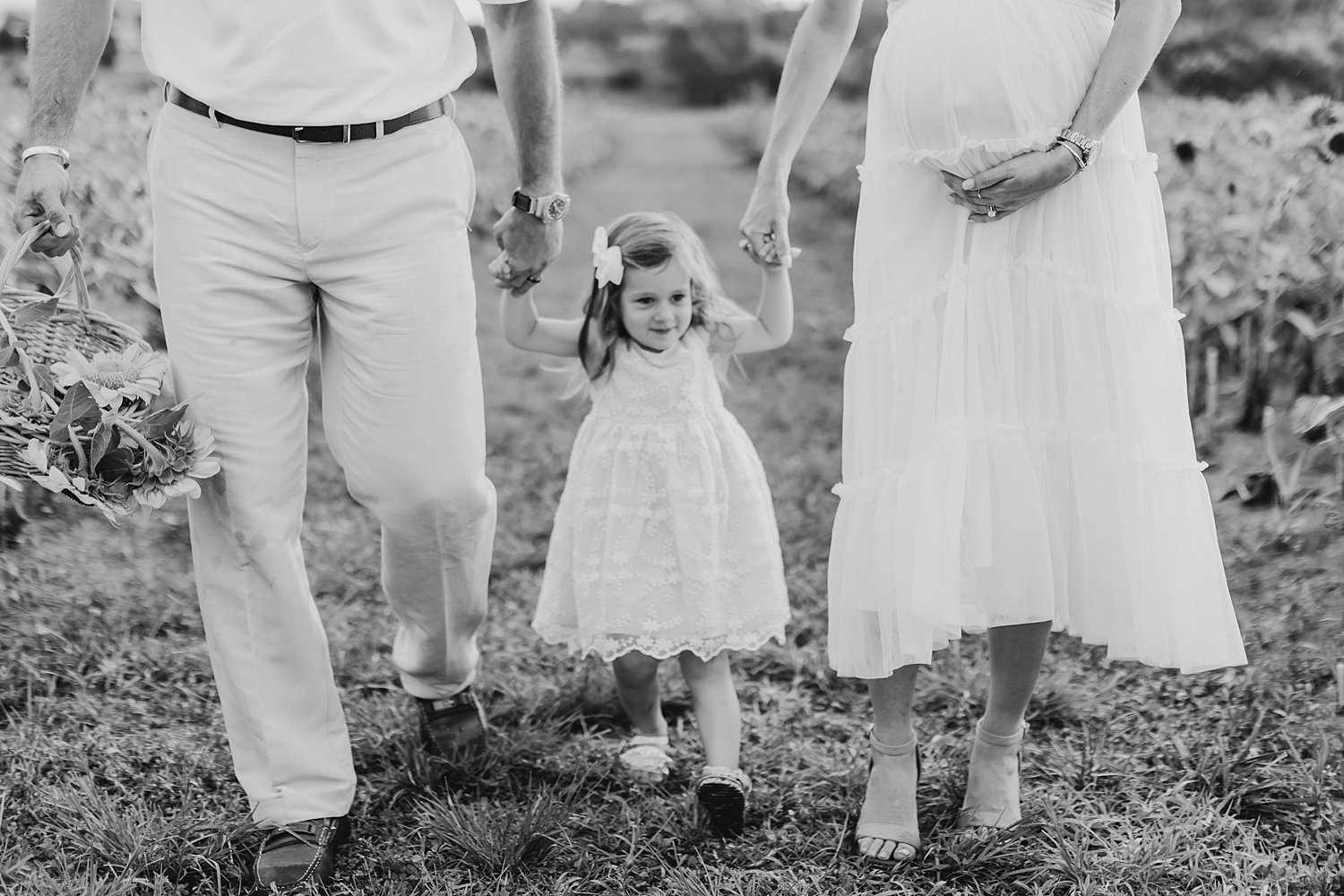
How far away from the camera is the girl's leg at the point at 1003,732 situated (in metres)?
A: 2.42

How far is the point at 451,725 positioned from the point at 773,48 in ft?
153

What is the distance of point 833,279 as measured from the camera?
936 centimetres

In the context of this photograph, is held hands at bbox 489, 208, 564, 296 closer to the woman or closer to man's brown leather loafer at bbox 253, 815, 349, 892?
the woman

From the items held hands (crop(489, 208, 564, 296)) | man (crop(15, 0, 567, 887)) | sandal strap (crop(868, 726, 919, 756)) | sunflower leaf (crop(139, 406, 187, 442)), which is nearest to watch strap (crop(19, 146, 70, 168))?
man (crop(15, 0, 567, 887))

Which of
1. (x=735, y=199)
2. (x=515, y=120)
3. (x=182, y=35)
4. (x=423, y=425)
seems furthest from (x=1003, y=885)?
(x=735, y=199)

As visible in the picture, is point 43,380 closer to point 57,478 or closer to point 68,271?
point 57,478

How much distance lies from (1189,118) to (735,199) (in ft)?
27.5

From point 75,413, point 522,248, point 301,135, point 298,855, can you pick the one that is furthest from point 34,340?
point 298,855

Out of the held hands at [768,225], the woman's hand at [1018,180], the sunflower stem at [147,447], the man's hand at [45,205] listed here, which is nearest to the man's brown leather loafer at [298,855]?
the sunflower stem at [147,447]

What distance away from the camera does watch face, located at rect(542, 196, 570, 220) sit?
2.62m

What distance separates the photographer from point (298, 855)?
236 cm

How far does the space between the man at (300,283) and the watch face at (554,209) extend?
0.14 meters

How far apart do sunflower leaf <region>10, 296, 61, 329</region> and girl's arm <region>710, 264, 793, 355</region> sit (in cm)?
132

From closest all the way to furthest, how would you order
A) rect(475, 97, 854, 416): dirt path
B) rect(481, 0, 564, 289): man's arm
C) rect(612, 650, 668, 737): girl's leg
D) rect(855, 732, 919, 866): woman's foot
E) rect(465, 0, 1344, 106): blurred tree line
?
rect(855, 732, 919, 866): woman's foot, rect(481, 0, 564, 289): man's arm, rect(612, 650, 668, 737): girl's leg, rect(475, 97, 854, 416): dirt path, rect(465, 0, 1344, 106): blurred tree line
